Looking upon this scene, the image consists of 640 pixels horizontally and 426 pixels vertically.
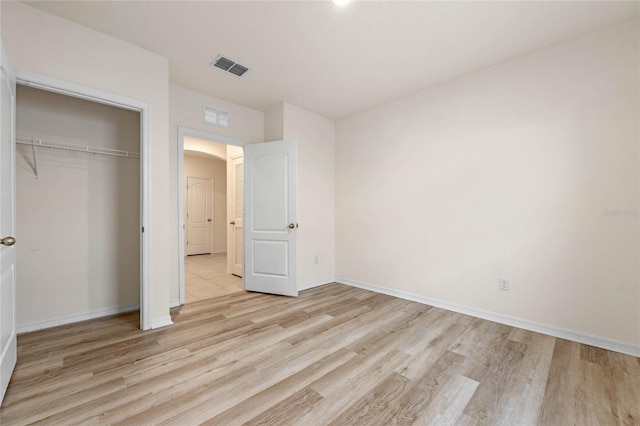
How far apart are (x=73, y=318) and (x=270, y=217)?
2.34m

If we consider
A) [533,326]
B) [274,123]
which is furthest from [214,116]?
[533,326]

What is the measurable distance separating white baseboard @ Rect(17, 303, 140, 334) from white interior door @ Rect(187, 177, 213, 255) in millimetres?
4760

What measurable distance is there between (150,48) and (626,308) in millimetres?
4796

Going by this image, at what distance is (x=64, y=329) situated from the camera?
2.52 metres

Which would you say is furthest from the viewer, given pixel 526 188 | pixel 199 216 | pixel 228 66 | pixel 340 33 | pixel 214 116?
pixel 199 216

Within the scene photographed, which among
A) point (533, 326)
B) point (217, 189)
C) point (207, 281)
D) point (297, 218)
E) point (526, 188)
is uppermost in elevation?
point (217, 189)

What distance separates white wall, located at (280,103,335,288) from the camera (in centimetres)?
397

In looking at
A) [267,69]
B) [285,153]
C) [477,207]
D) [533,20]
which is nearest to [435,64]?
[533,20]

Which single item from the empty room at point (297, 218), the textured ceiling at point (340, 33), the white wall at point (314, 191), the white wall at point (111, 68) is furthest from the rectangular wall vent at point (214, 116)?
the white wall at point (111, 68)

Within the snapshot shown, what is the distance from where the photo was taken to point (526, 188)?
2615mm

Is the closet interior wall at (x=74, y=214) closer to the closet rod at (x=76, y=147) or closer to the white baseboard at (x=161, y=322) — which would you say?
the closet rod at (x=76, y=147)

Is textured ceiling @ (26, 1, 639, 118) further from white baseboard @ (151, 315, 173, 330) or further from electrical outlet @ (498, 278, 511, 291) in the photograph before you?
white baseboard @ (151, 315, 173, 330)

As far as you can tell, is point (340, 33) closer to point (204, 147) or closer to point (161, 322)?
point (161, 322)

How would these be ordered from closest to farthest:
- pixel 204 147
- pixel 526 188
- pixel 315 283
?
pixel 526 188
pixel 315 283
pixel 204 147
